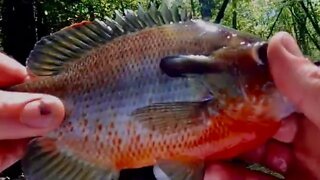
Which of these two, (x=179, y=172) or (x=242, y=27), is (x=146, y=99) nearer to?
(x=179, y=172)

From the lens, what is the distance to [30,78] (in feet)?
5.53

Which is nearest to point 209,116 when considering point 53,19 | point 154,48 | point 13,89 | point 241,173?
point 154,48

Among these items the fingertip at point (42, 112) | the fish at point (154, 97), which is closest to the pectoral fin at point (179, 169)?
the fish at point (154, 97)

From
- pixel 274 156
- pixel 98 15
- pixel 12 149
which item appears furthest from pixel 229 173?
pixel 98 15

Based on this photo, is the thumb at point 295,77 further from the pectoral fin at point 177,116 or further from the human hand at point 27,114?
the human hand at point 27,114

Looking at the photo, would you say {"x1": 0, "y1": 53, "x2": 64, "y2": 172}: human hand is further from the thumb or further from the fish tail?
the thumb

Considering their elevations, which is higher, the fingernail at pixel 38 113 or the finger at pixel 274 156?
the fingernail at pixel 38 113

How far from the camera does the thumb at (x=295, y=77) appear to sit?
1356 millimetres

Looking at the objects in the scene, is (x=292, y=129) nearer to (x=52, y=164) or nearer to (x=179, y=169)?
(x=179, y=169)

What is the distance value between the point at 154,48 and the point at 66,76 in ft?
0.93

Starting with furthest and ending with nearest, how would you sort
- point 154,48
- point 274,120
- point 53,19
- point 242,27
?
1. point 242,27
2. point 53,19
3. point 154,48
4. point 274,120

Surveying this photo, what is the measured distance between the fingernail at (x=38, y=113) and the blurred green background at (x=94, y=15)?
266 cm

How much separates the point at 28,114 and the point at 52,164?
6.9 inches

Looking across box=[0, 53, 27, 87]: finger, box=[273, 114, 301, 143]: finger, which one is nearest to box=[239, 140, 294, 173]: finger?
box=[273, 114, 301, 143]: finger
